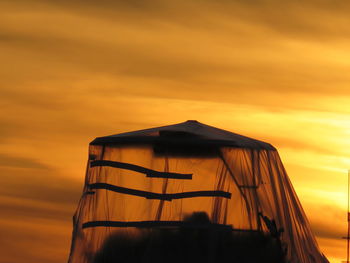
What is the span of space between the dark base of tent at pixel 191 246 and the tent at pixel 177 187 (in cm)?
9

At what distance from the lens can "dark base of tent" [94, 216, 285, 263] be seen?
12930mm

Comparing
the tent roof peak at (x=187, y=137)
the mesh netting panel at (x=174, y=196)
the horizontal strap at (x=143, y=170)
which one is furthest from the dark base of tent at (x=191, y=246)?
the tent roof peak at (x=187, y=137)

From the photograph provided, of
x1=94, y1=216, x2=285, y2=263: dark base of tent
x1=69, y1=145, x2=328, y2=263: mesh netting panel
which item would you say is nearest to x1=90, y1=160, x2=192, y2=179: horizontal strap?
x1=69, y1=145, x2=328, y2=263: mesh netting panel

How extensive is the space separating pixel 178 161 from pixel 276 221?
181cm

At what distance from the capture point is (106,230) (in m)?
13.6

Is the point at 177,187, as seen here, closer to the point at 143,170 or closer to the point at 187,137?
the point at 143,170

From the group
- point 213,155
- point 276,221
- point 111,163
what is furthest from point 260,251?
point 111,163

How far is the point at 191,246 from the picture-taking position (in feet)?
42.8

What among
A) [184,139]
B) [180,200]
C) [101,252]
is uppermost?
[184,139]

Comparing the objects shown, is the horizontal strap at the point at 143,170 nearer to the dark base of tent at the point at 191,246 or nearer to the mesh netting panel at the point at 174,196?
the mesh netting panel at the point at 174,196

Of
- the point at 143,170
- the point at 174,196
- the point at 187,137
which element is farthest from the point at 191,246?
the point at 187,137

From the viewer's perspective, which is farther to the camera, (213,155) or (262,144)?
(262,144)

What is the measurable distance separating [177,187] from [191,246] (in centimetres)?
87

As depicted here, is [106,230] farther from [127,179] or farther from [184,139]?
[184,139]
